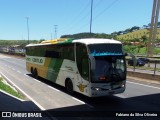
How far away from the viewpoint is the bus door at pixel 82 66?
52.1 feet

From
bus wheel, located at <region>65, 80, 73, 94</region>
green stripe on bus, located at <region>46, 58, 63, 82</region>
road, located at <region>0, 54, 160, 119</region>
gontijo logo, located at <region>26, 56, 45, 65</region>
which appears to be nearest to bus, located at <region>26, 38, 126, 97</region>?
bus wheel, located at <region>65, 80, 73, 94</region>

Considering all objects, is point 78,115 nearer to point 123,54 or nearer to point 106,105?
point 106,105

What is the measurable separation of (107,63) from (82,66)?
1400mm

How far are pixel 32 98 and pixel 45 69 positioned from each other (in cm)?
721

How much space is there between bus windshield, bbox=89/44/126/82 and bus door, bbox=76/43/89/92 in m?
0.46

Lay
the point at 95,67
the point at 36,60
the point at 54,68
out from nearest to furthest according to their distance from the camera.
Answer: the point at 95,67 → the point at 54,68 → the point at 36,60

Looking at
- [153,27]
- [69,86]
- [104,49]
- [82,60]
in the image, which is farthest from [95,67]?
[153,27]

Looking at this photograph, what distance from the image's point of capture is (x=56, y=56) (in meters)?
21.4

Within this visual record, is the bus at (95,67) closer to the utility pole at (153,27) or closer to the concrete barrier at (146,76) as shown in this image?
the concrete barrier at (146,76)

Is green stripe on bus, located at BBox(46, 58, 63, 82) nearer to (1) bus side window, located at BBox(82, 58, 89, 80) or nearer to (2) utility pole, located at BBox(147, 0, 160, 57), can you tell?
(1) bus side window, located at BBox(82, 58, 89, 80)

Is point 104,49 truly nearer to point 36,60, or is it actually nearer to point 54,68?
point 54,68

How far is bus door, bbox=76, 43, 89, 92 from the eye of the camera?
15.9 m

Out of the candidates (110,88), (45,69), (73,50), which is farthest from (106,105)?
(45,69)

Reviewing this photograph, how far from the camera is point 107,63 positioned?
51.3 ft
